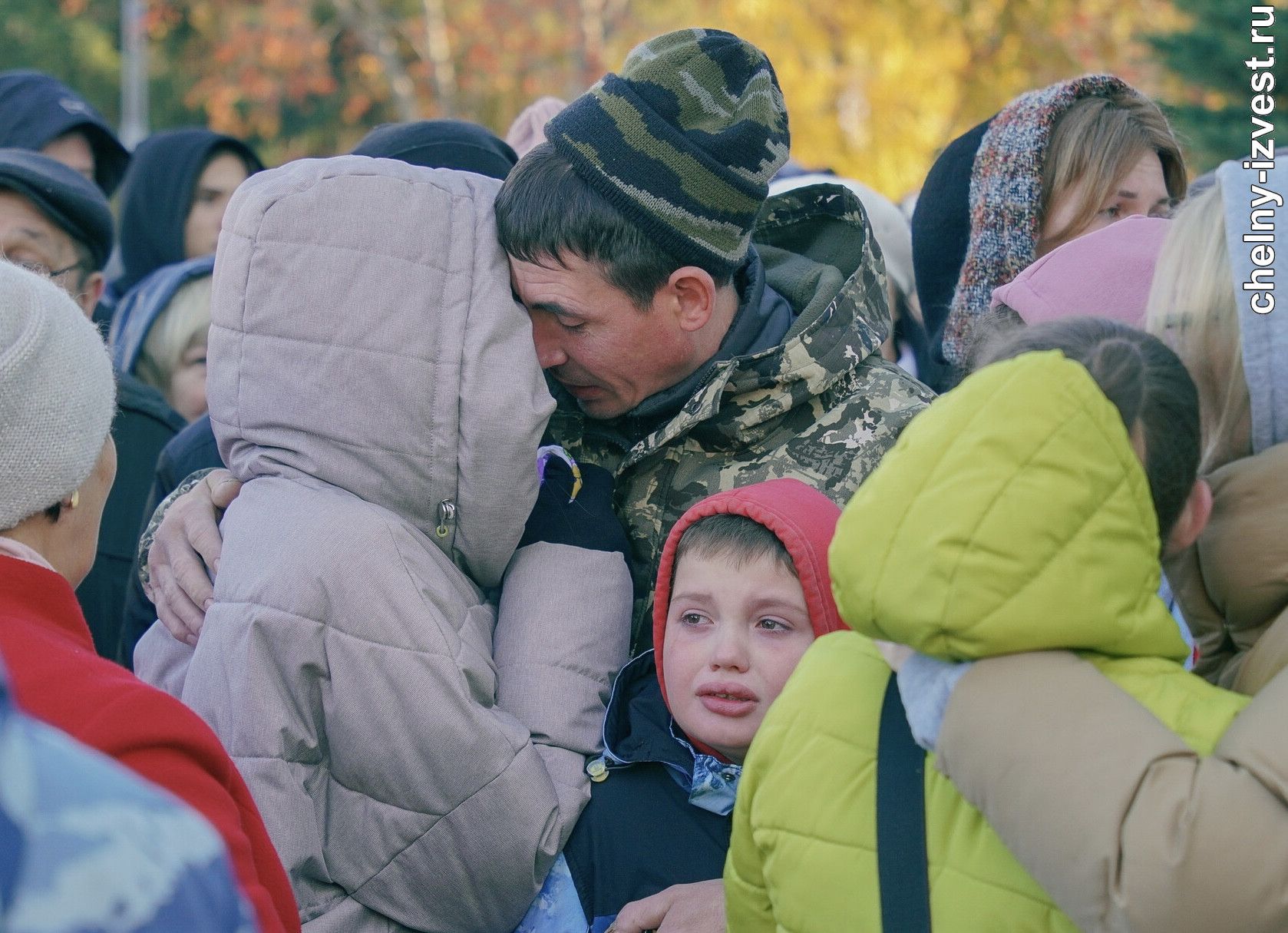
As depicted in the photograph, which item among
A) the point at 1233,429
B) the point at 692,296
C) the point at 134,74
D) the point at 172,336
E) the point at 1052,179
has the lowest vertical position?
the point at 134,74

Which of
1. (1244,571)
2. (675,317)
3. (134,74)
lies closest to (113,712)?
(1244,571)

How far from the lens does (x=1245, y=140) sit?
10.7 meters

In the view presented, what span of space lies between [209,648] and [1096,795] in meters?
1.50

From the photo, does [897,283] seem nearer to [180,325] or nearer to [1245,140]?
[180,325]

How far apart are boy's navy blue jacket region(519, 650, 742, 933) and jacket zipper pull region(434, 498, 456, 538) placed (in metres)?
0.53

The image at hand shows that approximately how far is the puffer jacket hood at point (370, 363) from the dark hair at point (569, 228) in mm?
160

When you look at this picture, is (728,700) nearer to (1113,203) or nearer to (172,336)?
(1113,203)

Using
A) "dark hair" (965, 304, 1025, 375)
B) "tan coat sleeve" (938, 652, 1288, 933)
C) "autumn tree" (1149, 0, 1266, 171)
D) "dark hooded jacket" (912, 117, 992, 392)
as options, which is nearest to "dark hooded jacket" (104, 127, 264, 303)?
"dark hooded jacket" (912, 117, 992, 392)

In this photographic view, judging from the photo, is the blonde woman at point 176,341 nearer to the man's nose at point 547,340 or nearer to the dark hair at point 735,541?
the man's nose at point 547,340

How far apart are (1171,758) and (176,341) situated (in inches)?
158

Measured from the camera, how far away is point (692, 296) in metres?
2.83

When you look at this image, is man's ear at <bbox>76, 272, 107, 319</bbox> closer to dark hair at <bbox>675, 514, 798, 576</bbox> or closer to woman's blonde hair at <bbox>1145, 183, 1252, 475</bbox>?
dark hair at <bbox>675, 514, 798, 576</bbox>

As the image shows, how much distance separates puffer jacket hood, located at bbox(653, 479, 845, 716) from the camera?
2.39m

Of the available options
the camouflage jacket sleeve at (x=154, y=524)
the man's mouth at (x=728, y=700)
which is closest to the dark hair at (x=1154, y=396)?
the man's mouth at (x=728, y=700)
